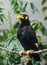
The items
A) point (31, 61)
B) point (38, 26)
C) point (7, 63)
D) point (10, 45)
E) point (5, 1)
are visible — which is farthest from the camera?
point (5, 1)

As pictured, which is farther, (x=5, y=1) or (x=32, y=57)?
(x=5, y=1)

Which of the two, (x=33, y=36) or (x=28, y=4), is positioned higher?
(x=28, y=4)

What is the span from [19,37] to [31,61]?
0.70ft

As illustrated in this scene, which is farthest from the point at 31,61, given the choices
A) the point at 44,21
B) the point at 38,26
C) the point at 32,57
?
the point at 44,21

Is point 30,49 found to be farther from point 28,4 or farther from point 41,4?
point 41,4

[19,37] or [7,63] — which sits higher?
[19,37]

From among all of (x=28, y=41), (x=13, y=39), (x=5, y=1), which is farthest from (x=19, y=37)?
(x=5, y=1)

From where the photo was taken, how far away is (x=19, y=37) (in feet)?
6.83

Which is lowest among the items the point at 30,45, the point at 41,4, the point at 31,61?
the point at 31,61

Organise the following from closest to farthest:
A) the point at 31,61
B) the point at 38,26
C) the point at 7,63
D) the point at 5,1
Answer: the point at 7,63
the point at 31,61
the point at 38,26
the point at 5,1

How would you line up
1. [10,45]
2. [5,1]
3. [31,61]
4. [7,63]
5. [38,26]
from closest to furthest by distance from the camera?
[10,45] → [7,63] → [31,61] → [38,26] → [5,1]

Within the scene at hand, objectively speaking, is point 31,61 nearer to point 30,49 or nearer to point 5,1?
point 30,49

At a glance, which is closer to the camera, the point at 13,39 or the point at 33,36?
the point at 13,39

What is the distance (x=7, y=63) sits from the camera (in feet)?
6.48
